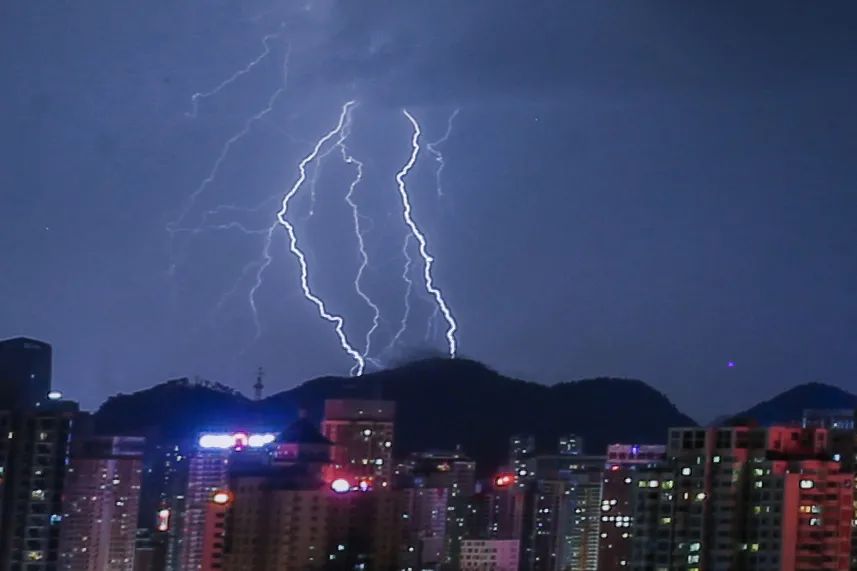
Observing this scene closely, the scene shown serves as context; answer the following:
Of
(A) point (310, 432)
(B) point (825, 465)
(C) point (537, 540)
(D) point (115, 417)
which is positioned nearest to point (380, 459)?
(A) point (310, 432)

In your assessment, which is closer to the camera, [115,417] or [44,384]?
[44,384]

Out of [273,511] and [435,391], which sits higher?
[435,391]

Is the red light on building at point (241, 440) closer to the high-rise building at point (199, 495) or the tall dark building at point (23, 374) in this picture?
the high-rise building at point (199, 495)

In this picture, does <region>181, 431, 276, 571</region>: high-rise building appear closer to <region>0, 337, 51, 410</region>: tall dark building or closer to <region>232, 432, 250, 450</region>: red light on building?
<region>232, 432, 250, 450</region>: red light on building

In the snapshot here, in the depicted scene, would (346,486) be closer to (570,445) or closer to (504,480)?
(504,480)

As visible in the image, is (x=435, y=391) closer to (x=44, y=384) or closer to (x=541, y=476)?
(x=541, y=476)

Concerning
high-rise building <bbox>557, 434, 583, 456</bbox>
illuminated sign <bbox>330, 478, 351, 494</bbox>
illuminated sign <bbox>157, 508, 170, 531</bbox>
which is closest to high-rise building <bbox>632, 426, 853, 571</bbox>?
illuminated sign <bbox>330, 478, 351, 494</bbox>
